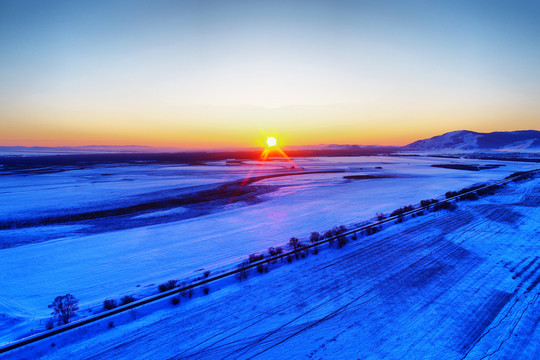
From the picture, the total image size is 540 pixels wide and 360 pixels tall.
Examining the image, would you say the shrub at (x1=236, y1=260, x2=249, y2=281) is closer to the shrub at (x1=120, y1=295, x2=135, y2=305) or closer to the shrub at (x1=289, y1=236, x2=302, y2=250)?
the shrub at (x1=289, y1=236, x2=302, y2=250)

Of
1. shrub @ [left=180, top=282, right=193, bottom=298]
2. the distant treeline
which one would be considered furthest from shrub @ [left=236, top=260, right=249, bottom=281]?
the distant treeline

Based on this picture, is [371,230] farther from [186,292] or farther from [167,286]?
[167,286]

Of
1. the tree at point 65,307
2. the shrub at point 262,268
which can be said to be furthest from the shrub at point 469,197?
the tree at point 65,307

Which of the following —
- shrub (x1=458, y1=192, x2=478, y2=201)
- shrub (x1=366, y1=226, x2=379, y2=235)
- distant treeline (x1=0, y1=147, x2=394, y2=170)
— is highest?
distant treeline (x1=0, y1=147, x2=394, y2=170)

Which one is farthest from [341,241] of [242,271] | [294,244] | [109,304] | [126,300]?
[109,304]

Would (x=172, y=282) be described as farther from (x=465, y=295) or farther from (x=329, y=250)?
(x=465, y=295)

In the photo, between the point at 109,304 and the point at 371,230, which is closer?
A: the point at 109,304
